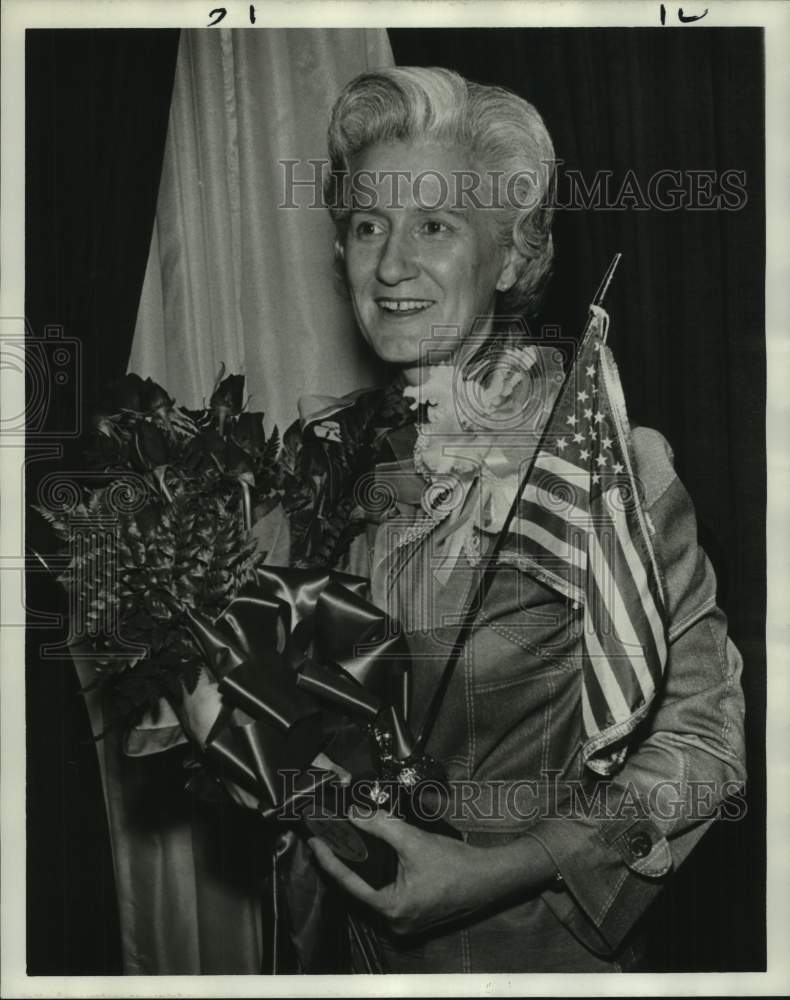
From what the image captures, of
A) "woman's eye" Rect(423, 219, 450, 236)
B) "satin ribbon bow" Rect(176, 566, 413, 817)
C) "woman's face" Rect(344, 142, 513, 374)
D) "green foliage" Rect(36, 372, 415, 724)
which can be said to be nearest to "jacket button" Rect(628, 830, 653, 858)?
"satin ribbon bow" Rect(176, 566, 413, 817)

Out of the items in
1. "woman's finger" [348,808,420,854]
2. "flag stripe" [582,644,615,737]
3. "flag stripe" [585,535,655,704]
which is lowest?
"woman's finger" [348,808,420,854]

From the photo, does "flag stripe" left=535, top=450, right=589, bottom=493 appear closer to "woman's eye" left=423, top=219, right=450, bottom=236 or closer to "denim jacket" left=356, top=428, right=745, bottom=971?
"denim jacket" left=356, top=428, right=745, bottom=971

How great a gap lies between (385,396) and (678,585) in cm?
74

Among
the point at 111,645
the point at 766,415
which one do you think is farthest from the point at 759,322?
the point at 111,645

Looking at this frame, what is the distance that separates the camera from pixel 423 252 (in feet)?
7.75

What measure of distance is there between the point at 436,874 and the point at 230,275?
1.36 metres

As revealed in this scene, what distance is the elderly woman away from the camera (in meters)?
2.32

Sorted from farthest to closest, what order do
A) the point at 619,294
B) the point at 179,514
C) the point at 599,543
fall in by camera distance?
the point at 619,294
the point at 599,543
the point at 179,514

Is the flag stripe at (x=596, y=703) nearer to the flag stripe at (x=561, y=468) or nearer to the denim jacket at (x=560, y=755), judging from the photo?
the denim jacket at (x=560, y=755)

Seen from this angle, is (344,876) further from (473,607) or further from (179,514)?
(179,514)

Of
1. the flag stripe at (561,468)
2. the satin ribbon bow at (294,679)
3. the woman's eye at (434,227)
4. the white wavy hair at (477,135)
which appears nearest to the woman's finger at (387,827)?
the satin ribbon bow at (294,679)

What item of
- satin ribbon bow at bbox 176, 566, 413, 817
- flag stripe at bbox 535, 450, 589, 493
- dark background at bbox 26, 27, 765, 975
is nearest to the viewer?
satin ribbon bow at bbox 176, 566, 413, 817

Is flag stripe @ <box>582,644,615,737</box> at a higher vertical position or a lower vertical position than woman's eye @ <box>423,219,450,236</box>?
lower

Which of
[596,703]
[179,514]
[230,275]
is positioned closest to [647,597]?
[596,703]
